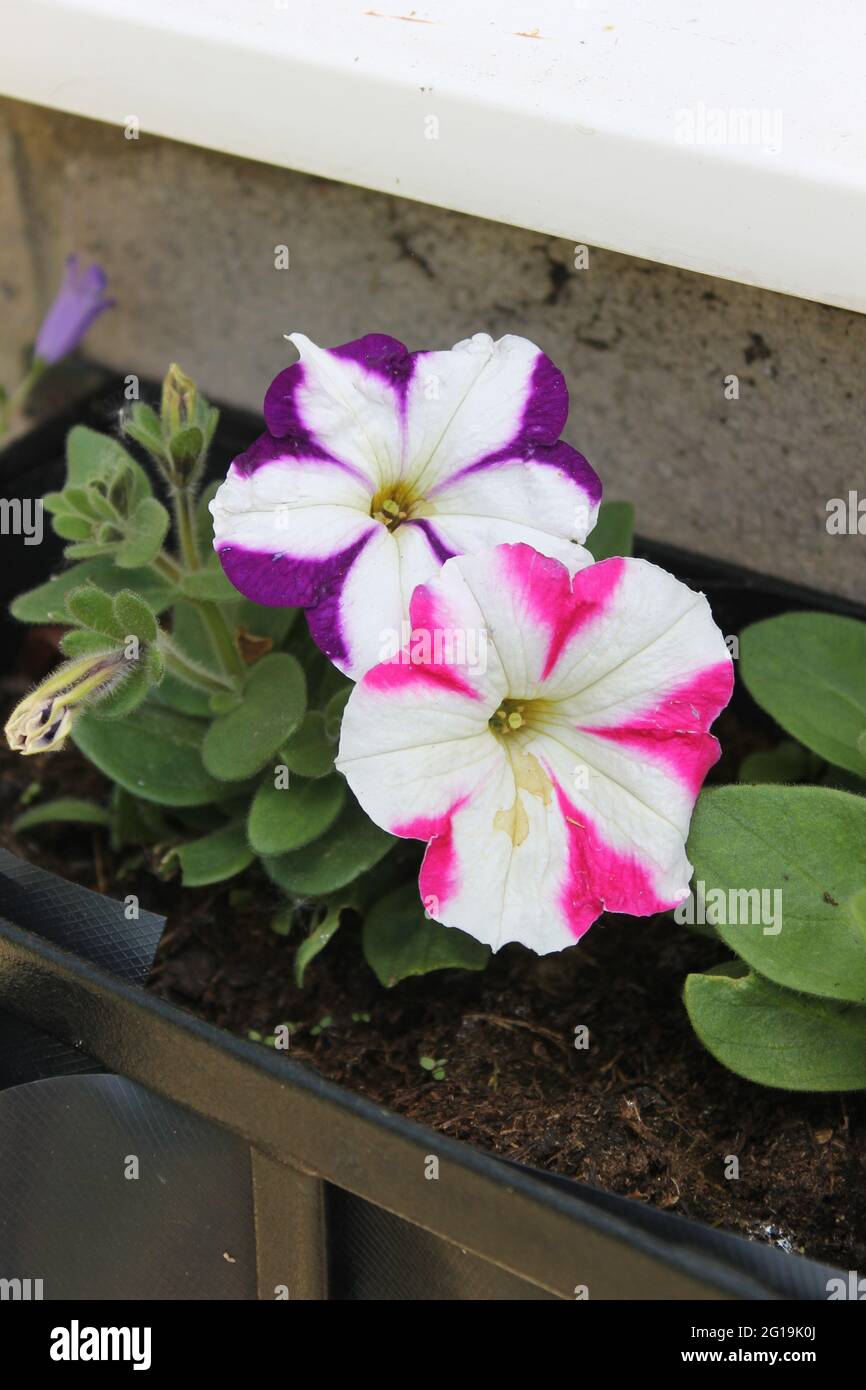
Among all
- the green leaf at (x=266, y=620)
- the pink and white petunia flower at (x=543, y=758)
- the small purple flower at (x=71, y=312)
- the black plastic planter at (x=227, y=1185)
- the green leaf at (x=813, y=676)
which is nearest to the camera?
the black plastic planter at (x=227, y=1185)

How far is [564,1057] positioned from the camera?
3.18ft

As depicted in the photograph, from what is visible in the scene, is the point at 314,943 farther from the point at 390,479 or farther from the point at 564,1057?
the point at 390,479

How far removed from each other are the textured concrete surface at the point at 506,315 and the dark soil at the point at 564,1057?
248 millimetres

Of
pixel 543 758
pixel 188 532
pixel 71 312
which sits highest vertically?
pixel 71 312

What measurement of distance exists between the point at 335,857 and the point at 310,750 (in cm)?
8

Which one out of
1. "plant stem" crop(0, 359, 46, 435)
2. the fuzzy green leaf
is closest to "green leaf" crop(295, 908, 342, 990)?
the fuzzy green leaf

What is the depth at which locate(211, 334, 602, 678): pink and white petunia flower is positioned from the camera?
82cm

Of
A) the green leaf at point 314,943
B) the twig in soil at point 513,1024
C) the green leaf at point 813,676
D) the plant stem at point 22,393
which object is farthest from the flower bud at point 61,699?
the plant stem at point 22,393

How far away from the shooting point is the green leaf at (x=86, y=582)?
3.43 ft

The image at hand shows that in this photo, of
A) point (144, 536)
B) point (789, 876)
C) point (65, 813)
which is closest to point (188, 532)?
point (144, 536)

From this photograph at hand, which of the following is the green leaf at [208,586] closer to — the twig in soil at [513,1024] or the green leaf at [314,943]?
the green leaf at [314,943]

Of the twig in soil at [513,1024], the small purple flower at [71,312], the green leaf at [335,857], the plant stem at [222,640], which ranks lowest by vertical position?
the twig in soil at [513,1024]

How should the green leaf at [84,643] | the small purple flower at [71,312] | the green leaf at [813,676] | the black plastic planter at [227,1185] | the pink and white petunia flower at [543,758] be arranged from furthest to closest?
the small purple flower at [71,312]
the green leaf at [813,676]
the green leaf at [84,643]
the pink and white petunia flower at [543,758]
the black plastic planter at [227,1185]
